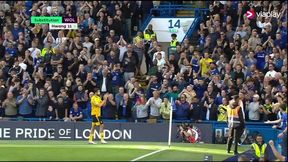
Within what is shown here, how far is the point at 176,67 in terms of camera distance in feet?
120

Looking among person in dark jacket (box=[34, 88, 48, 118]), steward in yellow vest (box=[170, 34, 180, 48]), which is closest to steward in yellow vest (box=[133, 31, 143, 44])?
steward in yellow vest (box=[170, 34, 180, 48])

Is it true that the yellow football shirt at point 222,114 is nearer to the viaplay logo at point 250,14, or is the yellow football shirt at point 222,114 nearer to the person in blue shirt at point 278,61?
the person in blue shirt at point 278,61

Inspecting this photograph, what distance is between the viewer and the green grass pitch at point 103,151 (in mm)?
26969

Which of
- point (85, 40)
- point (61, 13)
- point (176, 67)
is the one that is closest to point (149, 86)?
point (176, 67)

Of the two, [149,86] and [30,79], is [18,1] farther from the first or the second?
[149,86]

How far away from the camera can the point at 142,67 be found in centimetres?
3809

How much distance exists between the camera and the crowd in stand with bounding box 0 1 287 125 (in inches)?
1351

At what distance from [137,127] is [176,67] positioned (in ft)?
11.5

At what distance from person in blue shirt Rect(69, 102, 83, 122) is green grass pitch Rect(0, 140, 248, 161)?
1.66 m

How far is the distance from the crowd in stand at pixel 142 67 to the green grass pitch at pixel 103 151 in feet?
6.37

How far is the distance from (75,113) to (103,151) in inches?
252

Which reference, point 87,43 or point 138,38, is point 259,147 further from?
point 87,43

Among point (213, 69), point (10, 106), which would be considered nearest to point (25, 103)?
point (10, 106)

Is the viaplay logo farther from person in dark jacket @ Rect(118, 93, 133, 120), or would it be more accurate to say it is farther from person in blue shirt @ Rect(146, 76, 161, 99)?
person in dark jacket @ Rect(118, 93, 133, 120)
